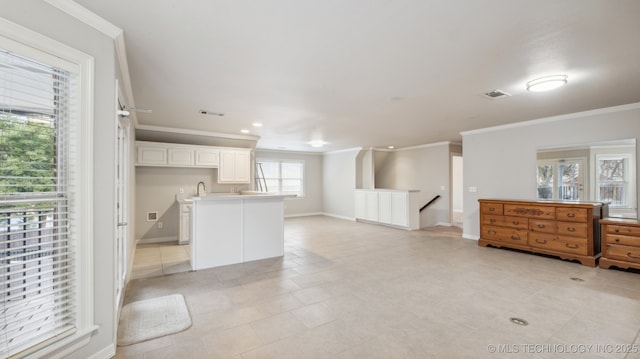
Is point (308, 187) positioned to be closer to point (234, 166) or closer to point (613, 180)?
point (234, 166)

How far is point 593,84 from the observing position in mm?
3234

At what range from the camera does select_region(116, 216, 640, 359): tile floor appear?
85.5 inches

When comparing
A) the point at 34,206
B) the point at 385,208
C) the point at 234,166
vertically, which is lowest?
the point at 385,208

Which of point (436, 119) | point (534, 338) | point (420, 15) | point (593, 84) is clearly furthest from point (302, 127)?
point (534, 338)

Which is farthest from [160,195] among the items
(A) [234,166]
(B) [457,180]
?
(B) [457,180]

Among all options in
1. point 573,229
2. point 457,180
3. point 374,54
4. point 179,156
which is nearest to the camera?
point 374,54

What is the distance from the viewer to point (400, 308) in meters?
2.84

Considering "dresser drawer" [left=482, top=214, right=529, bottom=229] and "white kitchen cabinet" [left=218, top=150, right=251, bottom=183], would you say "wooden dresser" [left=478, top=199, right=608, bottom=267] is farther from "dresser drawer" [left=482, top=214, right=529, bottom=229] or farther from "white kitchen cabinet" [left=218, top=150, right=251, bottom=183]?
"white kitchen cabinet" [left=218, top=150, right=251, bottom=183]

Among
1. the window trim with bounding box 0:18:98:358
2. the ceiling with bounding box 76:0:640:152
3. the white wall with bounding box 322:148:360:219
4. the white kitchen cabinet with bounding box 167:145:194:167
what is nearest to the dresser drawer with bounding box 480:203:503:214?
the ceiling with bounding box 76:0:640:152

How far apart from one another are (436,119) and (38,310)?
17.6 feet

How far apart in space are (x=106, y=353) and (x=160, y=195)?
14.8 ft

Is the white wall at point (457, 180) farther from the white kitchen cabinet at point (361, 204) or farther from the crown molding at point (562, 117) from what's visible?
the crown molding at point (562, 117)

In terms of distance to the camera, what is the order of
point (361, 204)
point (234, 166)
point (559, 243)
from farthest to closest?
1. point (361, 204)
2. point (234, 166)
3. point (559, 243)

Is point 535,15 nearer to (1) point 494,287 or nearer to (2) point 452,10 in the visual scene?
(2) point 452,10
